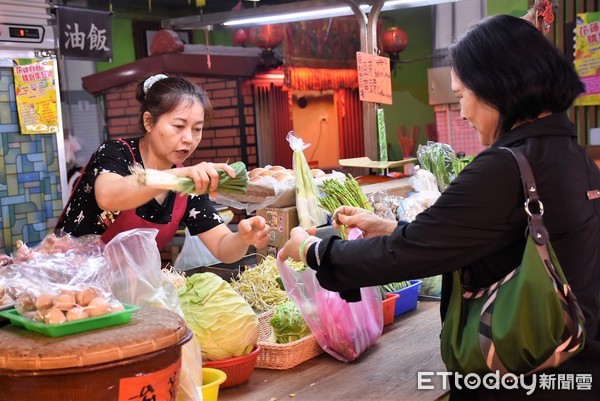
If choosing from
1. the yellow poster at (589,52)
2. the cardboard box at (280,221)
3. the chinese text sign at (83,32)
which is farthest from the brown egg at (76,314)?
the yellow poster at (589,52)

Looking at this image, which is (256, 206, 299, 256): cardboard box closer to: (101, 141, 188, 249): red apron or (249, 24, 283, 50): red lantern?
(101, 141, 188, 249): red apron

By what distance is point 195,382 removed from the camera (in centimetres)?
201

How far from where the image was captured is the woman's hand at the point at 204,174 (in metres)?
2.19

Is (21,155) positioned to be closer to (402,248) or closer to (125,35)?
(402,248)

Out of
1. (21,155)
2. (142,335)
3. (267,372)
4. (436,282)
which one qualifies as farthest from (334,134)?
(142,335)

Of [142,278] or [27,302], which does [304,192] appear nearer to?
[142,278]

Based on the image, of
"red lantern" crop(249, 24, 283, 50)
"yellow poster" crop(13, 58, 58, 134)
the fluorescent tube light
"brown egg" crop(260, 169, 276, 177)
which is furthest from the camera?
"red lantern" crop(249, 24, 283, 50)

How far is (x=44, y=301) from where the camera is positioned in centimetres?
171

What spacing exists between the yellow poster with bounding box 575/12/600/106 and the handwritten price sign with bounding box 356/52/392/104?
9.98 feet

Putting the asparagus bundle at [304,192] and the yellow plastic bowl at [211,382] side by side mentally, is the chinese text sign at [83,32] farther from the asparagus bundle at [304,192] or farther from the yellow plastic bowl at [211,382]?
the yellow plastic bowl at [211,382]

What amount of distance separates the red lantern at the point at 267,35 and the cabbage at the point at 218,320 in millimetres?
7398

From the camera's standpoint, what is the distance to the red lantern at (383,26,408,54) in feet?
34.3

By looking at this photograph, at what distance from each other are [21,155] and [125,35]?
7750mm

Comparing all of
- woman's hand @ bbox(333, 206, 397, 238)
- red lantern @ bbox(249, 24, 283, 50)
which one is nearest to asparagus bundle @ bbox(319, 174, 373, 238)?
woman's hand @ bbox(333, 206, 397, 238)
